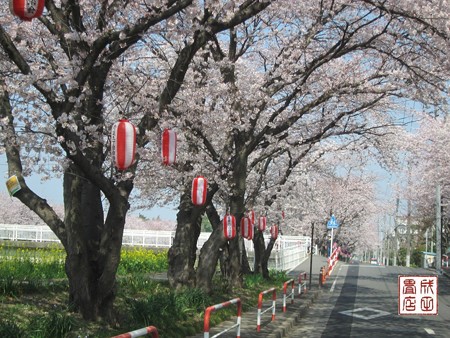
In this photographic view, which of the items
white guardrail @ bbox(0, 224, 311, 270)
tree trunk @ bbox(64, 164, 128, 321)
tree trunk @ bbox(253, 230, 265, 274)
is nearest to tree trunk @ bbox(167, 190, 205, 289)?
tree trunk @ bbox(64, 164, 128, 321)

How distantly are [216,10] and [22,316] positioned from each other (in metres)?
6.16

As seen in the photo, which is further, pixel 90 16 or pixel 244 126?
pixel 244 126

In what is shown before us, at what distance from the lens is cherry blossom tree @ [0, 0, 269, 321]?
377 inches

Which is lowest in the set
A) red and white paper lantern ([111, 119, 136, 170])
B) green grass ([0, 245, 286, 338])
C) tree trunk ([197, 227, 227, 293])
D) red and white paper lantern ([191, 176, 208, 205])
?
green grass ([0, 245, 286, 338])

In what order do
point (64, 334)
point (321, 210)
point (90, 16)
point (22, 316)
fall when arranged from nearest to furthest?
point (64, 334) → point (22, 316) → point (90, 16) → point (321, 210)

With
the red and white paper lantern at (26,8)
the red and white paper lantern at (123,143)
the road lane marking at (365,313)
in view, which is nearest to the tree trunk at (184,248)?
the road lane marking at (365,313)

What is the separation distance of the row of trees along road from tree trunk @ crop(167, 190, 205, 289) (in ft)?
0.13

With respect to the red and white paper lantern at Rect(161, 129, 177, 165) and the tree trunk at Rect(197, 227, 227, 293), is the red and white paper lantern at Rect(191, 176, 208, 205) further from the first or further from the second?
the red and white paper lantern at Rect(161, 129, 177, 165)

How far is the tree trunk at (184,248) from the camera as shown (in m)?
17.2

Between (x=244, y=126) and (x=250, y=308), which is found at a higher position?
(x=244, y=126)

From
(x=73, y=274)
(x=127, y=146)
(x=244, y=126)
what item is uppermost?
(x=244, y=126)

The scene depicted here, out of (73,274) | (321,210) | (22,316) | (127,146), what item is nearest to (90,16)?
(127,146)

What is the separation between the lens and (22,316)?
35.0 feet

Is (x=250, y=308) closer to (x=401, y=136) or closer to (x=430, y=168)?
(x=401, y=136)
